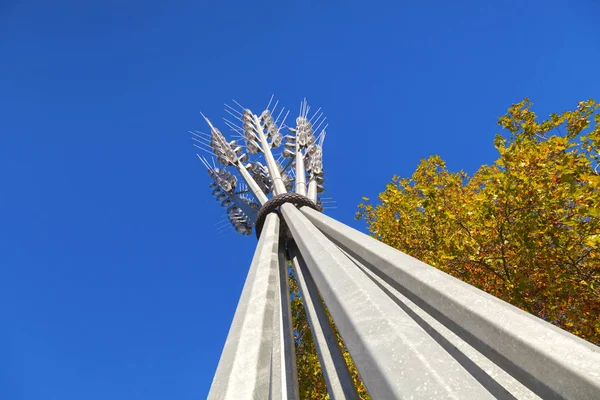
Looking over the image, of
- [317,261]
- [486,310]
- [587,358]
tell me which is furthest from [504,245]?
[587,358]

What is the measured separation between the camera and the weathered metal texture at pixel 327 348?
5281 millimetres

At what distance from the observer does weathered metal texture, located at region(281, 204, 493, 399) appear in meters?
2.13

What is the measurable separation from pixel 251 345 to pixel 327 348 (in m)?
2.86

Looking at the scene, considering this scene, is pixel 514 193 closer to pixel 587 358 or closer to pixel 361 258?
pixel 361 258

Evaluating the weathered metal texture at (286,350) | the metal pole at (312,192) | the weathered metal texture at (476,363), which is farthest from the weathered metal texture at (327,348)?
the metal pole at (312,192)

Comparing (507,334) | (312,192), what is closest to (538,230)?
(312,192)

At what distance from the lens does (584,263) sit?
8.87m

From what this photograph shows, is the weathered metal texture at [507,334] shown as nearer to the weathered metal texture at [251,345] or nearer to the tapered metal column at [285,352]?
the weathered metal texture at [251,345]

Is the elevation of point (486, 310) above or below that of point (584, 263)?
below

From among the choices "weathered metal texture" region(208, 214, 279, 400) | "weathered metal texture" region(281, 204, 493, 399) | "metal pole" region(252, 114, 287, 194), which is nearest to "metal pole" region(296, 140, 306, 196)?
"metal pole" region(252, 114, 287, 194)

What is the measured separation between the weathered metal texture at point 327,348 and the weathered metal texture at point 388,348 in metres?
2.16

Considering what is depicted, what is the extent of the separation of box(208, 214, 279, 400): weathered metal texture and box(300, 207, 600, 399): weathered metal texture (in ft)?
4.62

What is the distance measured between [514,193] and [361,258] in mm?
4396

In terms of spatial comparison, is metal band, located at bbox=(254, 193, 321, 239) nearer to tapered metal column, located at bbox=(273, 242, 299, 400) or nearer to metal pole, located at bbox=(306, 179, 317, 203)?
metal pole, located at bbox=(306, 179, 317, 203)
